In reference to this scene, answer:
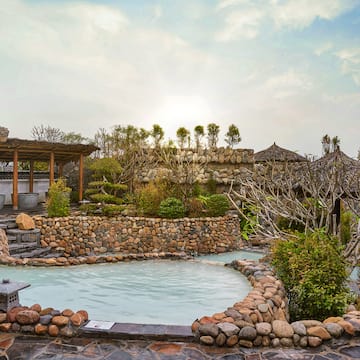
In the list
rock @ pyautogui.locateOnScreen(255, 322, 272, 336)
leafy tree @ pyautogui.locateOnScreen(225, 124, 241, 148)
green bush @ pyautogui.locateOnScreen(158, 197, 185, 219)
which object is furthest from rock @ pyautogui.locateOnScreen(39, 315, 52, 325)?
leafy tree @ pyautogui.locateOnScreen(225, 124, 241, 148)

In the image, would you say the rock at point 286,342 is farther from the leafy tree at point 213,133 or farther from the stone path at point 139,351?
the leafy tree at point 213,133

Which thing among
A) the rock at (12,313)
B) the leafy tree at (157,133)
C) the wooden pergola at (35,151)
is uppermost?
the leafy tree at (157,133)

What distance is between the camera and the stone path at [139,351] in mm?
3746

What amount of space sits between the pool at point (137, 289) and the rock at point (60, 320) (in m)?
0.95

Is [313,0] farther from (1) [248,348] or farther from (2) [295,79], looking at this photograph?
(1) [248,348]

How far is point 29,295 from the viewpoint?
6316 millimetres

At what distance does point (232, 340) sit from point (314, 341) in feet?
3.05

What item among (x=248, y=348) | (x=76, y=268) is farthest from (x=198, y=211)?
(x=248, y=348)

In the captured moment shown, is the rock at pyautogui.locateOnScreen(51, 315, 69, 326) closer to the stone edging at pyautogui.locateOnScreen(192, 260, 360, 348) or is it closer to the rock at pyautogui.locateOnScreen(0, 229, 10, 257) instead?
the stone edging at pyautogui.locateOnScreen(192, 260, 360, 348)

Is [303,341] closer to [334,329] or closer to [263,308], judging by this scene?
[334,329]

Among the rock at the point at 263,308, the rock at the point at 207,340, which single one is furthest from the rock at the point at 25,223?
the rock at the point at 207,340

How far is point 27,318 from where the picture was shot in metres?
4.31

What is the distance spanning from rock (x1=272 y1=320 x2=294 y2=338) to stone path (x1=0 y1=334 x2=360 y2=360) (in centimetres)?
17

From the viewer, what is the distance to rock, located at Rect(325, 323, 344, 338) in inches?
167
